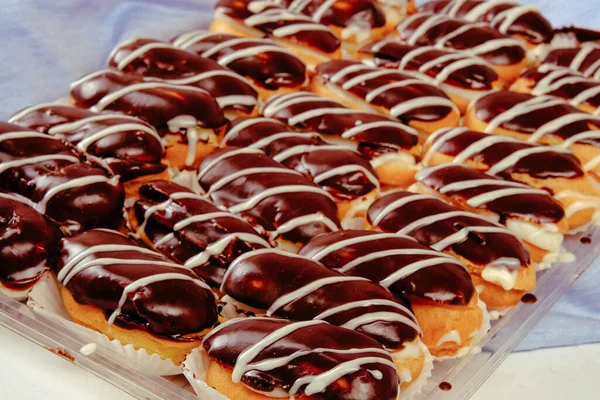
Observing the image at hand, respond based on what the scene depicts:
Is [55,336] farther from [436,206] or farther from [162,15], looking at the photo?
[162,15]

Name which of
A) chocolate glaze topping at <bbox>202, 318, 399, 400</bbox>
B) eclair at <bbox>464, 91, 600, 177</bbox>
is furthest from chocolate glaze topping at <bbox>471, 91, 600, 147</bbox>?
chocolate glaze topping at <bbox>202, 318, 399, 400</bbox>

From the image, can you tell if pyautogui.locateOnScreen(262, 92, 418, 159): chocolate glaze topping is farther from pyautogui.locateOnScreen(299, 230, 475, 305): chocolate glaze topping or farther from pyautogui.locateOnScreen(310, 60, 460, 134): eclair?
pyautogui.locateOnScreen(299, 230, 475, 305): chocolate glaze topping

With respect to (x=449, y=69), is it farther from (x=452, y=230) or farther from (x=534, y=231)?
(x=452, y=230)

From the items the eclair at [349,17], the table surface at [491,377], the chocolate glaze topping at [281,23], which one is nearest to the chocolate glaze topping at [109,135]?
the table surface at [491,377]

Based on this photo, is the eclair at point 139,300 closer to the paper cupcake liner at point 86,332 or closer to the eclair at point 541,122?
the paper cupcake liner at point 86,332

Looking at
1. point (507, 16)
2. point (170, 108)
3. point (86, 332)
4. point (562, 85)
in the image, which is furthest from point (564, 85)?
point (86, 332)

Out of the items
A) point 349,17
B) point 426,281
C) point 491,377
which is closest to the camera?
point 426,281

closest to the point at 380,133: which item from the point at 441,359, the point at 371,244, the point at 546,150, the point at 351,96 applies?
the point at 351,96
